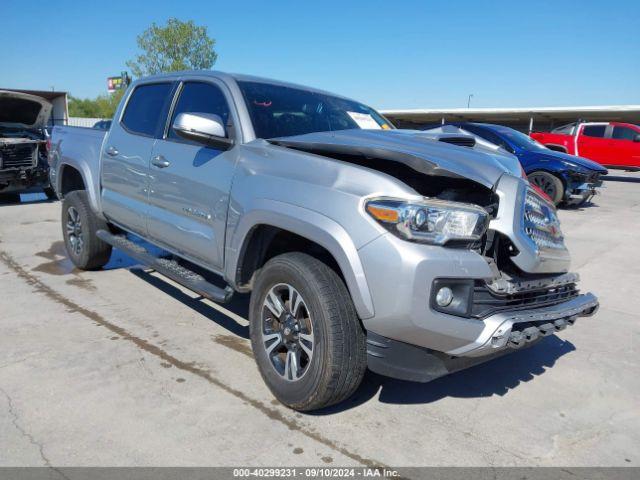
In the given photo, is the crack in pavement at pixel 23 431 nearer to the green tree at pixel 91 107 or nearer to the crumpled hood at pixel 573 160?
the crumpled hood at pixel 573 160

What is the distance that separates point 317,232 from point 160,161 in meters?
1.88

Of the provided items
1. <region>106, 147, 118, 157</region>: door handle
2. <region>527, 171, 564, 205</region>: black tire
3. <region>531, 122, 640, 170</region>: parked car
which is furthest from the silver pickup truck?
<region>531, 122, 640, 170</region>: parked car

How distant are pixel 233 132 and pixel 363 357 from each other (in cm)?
169

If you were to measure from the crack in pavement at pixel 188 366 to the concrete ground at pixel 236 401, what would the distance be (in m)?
0.01

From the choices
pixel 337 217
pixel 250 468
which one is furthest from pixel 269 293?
pixel 250 468

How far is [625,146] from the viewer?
15828mm

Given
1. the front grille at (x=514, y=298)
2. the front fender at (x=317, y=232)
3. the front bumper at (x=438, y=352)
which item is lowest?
the front bumper at (x=438, y=352)

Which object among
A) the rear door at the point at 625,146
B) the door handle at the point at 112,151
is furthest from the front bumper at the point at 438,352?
the rear door at the point at 625,146

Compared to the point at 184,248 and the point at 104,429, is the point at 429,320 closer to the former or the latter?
the point at 104,429

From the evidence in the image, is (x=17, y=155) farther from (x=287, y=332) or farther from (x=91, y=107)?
(x=91, y=107)

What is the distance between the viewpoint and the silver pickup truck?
242cm

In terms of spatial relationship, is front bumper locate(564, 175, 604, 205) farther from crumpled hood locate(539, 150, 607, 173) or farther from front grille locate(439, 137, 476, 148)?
front grille locate(439, 137, 476, 148)

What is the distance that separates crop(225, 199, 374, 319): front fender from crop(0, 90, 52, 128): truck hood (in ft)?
28.0

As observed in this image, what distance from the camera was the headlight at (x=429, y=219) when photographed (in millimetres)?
2400
